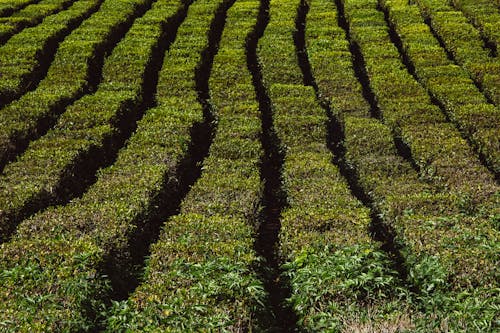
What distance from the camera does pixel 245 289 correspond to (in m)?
9.20

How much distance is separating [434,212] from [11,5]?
23636 millimetres

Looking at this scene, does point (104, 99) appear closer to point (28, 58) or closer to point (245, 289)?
point (28, 58)

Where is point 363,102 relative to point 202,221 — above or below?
below

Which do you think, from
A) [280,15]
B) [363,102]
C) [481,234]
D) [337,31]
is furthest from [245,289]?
[280,15]

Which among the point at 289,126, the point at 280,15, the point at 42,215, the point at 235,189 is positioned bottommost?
the point at 280,15

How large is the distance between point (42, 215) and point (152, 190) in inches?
85.2

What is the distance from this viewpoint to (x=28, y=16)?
91.2 ft

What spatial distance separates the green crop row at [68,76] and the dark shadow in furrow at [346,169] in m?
7.04

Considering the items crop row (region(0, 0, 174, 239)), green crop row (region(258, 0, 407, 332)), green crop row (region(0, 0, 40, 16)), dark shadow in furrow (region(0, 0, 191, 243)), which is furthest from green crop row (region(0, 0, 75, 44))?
green crop row (region(258, 0, 407, 332))

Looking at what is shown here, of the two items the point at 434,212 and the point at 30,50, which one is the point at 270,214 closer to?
the point at 434,212

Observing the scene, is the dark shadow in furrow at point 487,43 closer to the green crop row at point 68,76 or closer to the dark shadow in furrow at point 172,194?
the dark shadow in furrow at point 172,194

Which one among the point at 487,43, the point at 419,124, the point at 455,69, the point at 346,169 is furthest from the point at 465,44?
the point at 346,169

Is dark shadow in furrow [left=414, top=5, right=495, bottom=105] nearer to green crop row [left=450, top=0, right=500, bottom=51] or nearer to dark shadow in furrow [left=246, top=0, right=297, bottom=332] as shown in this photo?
green crop row [left=450, top=0, right=500, bottom=51]

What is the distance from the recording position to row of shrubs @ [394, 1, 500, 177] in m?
17.0
